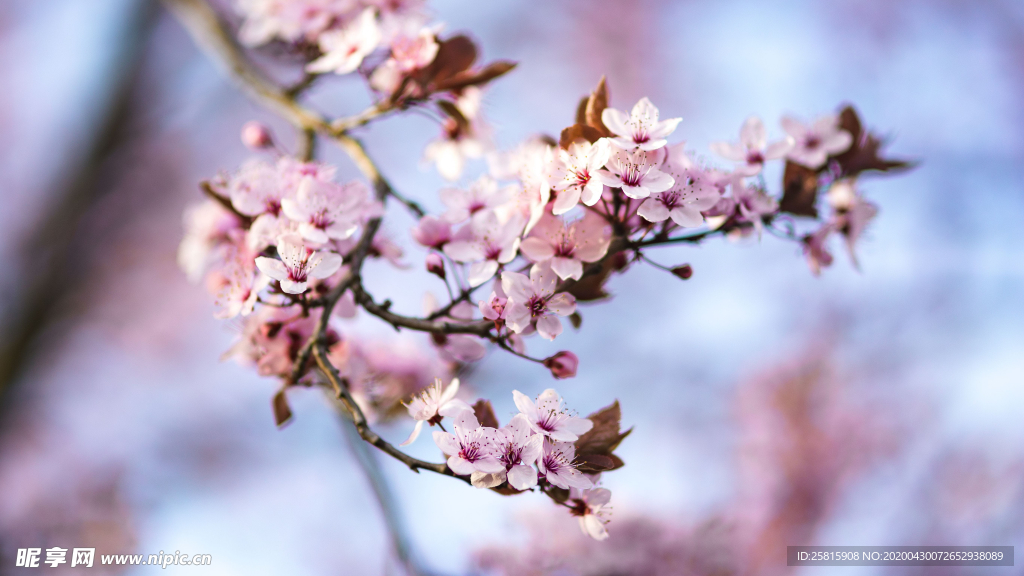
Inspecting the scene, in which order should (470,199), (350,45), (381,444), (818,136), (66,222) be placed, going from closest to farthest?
(381,444) < (470,199) < (818,136) < (350,45) < (66,222)

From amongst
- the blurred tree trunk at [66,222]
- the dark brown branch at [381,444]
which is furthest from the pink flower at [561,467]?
the blurred tree trunk at [66,222]

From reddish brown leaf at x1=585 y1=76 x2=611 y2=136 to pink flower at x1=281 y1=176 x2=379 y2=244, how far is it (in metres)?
0.43

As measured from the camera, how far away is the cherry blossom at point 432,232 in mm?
1163

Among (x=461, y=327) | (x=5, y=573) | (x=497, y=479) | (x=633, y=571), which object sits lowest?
(x=5, y=573)

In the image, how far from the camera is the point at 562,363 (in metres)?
1.07

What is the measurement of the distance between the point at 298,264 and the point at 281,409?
0.35 metres

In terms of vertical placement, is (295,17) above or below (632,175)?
above

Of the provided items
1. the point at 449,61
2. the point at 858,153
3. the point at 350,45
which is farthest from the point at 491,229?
the point at 858,153

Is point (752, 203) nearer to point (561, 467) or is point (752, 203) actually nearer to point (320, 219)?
point (561, 467)

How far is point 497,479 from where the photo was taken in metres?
0.88

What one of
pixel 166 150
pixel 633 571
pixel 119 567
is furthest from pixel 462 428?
pixel 166 150

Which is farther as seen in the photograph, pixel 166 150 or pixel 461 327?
pixel 166 150

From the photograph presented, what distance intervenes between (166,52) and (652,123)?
16.5 feet

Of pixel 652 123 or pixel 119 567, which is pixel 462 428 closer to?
pixel 652 123
